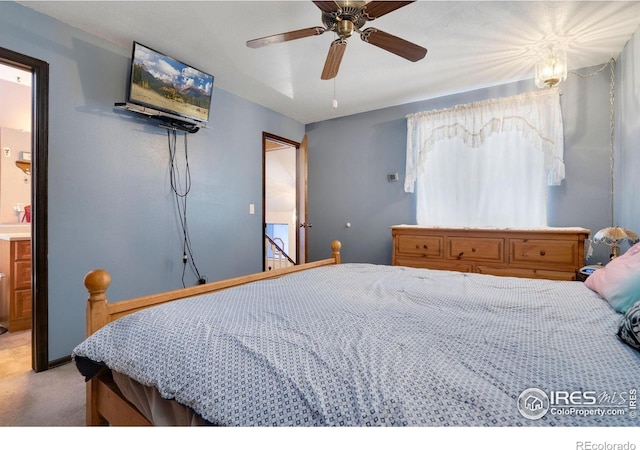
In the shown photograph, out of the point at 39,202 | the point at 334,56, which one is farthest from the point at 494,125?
the point at 39,202

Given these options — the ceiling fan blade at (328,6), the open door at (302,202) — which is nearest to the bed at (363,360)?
the ceiling fan blade at (328,6)

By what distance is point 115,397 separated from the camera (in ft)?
3.56

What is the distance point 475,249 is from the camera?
2.84 metres

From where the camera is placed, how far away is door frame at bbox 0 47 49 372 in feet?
6.37

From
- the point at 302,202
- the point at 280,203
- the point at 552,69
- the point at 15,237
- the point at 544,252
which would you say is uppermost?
the point at 552,69

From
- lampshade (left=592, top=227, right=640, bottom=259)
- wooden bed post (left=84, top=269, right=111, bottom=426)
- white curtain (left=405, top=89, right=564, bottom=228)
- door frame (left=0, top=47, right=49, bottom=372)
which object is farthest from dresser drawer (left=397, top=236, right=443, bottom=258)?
door frame (left=0, top=47, right=49, bottom=372)

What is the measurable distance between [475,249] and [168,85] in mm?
3092

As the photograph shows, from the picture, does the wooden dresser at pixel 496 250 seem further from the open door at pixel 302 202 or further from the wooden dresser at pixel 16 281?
the wooden dresser at pixel 16 281

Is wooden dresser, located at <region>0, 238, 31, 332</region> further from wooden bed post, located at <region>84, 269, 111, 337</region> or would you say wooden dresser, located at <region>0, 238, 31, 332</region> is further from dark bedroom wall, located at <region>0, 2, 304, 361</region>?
wooden bed post, located at <region>84, 269, 111, 337</region>

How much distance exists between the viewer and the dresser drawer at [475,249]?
9.02 feet

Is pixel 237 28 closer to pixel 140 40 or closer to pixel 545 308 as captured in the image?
pixel 140 40

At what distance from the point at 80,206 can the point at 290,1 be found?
2.01 meters

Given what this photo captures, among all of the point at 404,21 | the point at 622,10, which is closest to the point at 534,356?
the point at 404,21

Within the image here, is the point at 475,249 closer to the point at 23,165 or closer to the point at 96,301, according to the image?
the point at 96,301
